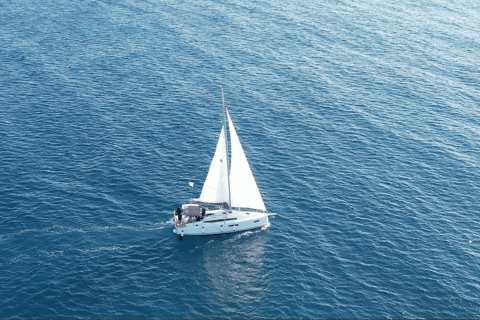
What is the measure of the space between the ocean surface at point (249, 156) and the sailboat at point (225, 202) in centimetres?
226

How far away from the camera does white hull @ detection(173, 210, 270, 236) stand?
265 ft

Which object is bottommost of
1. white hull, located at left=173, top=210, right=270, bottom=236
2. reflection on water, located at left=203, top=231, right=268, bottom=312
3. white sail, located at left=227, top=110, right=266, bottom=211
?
reflection on water, located at left=203, top=231, right=268, bottom=312

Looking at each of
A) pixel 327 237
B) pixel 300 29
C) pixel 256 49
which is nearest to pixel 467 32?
pixel 300 29

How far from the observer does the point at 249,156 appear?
104 m

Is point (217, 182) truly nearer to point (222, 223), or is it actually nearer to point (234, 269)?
point (222, 223)

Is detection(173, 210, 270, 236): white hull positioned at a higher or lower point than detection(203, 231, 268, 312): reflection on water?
higher

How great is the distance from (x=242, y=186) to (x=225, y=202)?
4478 mm

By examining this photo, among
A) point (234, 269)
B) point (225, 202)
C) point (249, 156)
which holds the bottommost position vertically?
point (234, 269)

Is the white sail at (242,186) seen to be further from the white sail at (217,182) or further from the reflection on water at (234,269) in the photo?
the reflection on water at (234,269)

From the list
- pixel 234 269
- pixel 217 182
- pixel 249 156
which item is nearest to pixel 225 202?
pixel 217 182

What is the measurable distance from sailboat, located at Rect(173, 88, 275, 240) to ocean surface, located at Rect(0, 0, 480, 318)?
2264mm

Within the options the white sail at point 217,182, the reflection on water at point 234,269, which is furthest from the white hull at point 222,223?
the white sail at point 217,182

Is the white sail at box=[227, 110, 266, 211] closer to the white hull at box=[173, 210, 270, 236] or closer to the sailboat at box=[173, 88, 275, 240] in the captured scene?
the sailboat at box=[173, 88, 275, 240]

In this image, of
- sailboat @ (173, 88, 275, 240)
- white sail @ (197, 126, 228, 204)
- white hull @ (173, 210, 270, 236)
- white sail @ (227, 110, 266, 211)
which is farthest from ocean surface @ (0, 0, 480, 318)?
white sail @ (197, 126, 228, 204)
